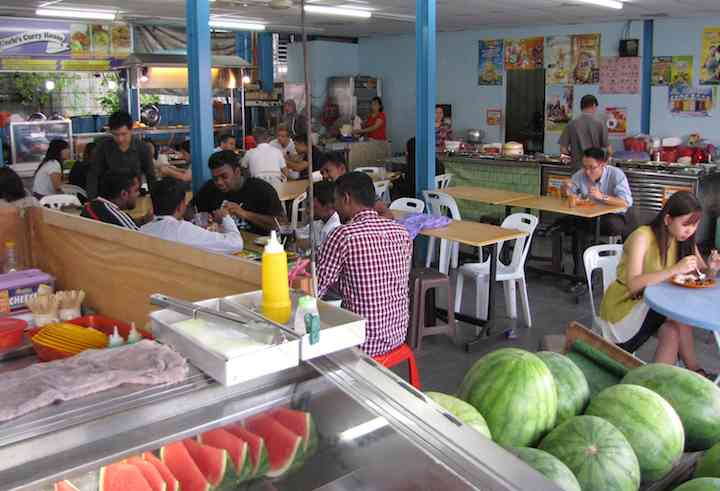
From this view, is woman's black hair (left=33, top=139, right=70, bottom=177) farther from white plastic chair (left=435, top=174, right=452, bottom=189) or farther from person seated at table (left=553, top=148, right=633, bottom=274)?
person seated at table (left=553, top=148, right=633, bottom=274)

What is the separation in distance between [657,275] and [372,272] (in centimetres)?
148

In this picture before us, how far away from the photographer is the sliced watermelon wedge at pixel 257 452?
1463mm

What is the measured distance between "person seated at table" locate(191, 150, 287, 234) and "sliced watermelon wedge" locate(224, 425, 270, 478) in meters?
4.02

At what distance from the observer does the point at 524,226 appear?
571cm

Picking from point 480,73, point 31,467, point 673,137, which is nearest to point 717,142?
point 673,137

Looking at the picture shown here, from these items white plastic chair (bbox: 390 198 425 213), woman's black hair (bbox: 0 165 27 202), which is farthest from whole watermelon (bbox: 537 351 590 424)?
white plastic chair (bbox: 390 198 425 213)

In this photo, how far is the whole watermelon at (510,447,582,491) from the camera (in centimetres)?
134

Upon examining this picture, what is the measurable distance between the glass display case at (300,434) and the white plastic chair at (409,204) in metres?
5.10

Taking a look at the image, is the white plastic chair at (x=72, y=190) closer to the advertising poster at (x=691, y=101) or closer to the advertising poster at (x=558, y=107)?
the advertising poster at (x=558, y=107)

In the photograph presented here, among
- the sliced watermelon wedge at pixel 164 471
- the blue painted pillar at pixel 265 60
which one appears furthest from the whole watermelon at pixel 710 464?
the blue painted pillar at pixel 265 60

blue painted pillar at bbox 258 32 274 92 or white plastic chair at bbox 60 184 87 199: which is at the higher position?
blue painted pillar at bbox 258 32 274 92

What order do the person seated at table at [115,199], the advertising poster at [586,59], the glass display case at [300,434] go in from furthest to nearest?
the advertising poster at [586,59] < the person seated at table at [115,199] < the glass display case at [300,434]

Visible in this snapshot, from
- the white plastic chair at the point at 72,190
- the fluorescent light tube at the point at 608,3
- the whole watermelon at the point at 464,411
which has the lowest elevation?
the whole watermelon at the point at 464,411

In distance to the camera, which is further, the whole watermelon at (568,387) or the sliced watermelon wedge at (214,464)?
the whole watermelon at (568,387)
